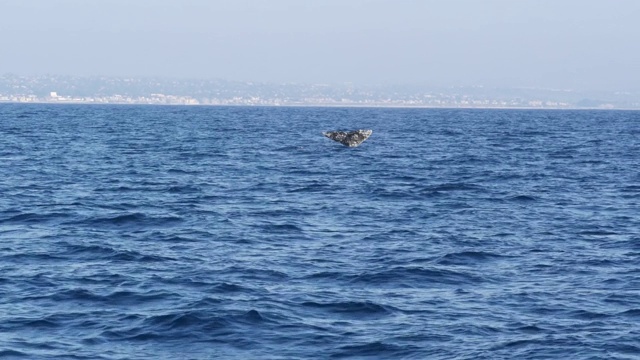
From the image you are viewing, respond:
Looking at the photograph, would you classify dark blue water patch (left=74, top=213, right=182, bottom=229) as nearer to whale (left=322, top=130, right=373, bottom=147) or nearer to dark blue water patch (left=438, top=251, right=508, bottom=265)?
dark blue water patch (left=438, top=251, right=508, bottom=265)

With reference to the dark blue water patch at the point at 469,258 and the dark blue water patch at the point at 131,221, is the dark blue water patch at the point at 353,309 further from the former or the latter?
the dark blue water patch at the point at 131,221

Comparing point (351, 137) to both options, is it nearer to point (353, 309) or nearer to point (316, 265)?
point (316, 265)

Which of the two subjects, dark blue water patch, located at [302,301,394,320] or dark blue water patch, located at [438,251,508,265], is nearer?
dark blue water patch, located at [302,301,394,320]

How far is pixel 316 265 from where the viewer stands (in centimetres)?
2448

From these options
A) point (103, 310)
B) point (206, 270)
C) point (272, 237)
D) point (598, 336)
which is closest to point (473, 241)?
point (272, 237)

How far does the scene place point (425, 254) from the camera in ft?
85.5

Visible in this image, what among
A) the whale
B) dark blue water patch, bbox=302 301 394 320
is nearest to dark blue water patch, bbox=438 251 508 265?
dark blue water patch, bbox=302 301 394 320

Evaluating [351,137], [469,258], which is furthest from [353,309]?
[351,137]

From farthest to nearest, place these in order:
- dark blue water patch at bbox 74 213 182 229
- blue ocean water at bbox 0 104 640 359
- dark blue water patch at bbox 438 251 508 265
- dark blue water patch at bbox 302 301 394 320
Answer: dark blue water patch at bbox 74 213 182 229, dark blue water patch at bbox 438 251 508 265, dark blue water patch at bbox 302 301 394 320, blue ocean water at bbox 0 104 640 359

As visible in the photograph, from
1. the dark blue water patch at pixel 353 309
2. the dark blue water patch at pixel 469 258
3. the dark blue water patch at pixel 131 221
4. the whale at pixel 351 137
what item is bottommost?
the dark blue water patch at pixel 131 221

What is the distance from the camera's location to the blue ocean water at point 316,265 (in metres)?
18.0

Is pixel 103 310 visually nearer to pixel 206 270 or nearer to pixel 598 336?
pixel 206 270

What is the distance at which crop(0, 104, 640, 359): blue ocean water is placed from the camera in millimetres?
17969

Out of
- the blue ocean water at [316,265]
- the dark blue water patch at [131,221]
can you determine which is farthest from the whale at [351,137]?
the dark blue water patch at [131,221]
